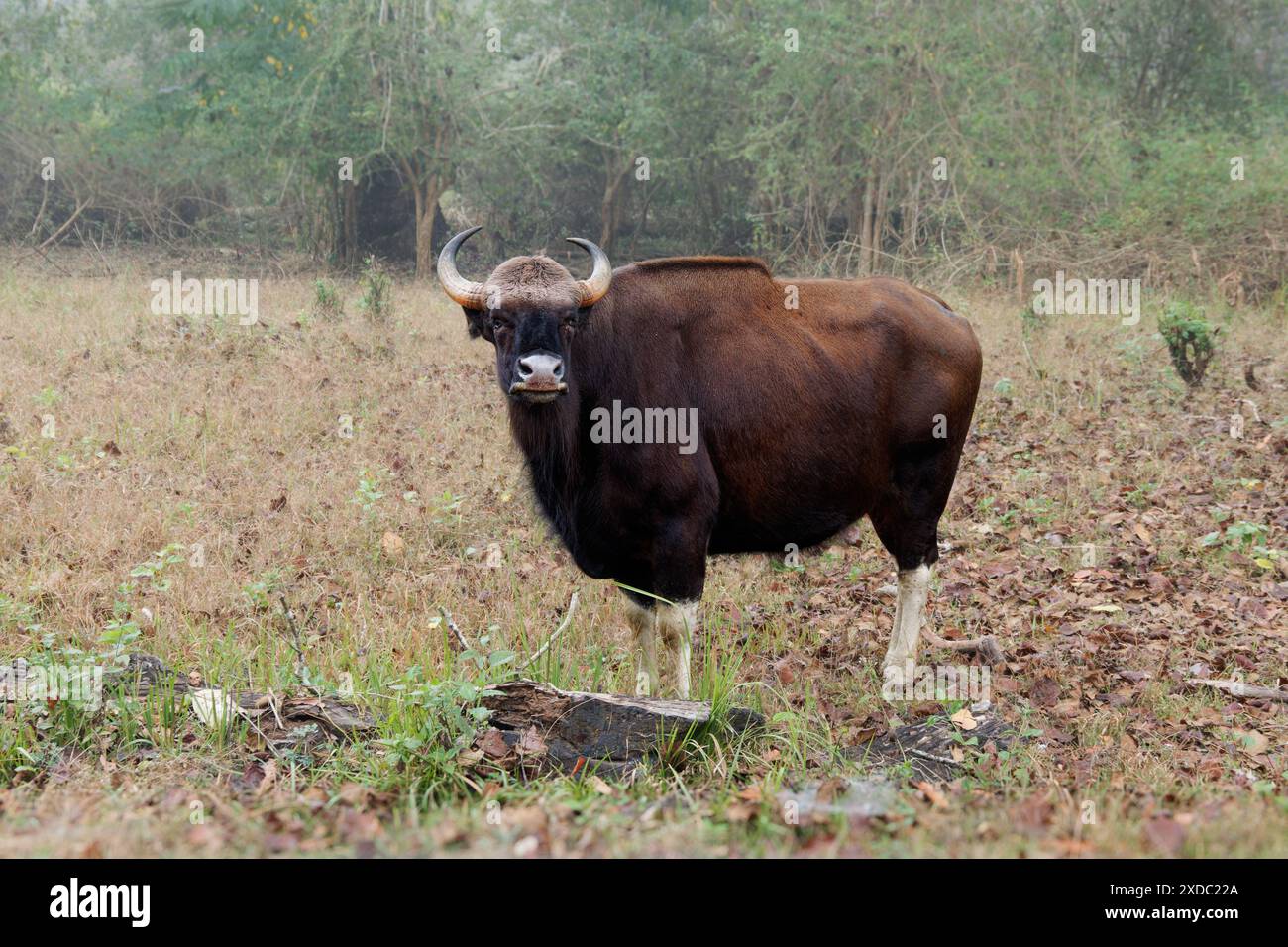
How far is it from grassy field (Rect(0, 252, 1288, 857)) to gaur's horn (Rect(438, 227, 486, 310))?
165cm

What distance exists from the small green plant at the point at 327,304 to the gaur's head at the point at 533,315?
898 cm

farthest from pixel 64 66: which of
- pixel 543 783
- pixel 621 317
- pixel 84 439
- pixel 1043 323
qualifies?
pixel 543 783

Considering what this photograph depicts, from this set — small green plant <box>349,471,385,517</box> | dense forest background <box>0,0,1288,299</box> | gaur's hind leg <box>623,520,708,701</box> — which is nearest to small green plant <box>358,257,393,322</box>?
small green plant <box>349,471,385,517</box>

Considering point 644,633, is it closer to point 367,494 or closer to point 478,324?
point 478,324

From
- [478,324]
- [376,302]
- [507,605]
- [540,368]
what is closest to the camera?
[540,368]

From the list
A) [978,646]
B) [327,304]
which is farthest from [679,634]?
[327,304]

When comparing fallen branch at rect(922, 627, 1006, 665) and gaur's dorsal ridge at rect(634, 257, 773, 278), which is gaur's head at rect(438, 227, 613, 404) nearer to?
gaur's dorsal ridge at rect(634, 257, 773, 278)

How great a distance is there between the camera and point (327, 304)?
13.9 m

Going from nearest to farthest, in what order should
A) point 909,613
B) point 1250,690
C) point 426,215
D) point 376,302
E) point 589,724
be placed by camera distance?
point 589,724 → point 1250,690 → point 909,613 → point 376,302 → point 426,215

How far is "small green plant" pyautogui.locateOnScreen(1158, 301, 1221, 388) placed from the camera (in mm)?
11344

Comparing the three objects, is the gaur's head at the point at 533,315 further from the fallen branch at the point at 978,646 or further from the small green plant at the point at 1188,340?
the small green plant at the point at 1188,340

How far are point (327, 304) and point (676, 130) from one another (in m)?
11.1

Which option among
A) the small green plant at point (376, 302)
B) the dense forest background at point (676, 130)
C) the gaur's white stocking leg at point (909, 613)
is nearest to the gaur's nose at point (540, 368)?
the gaur's white stocking leg at point (909, 613)

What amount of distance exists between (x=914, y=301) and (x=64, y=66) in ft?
77.4
